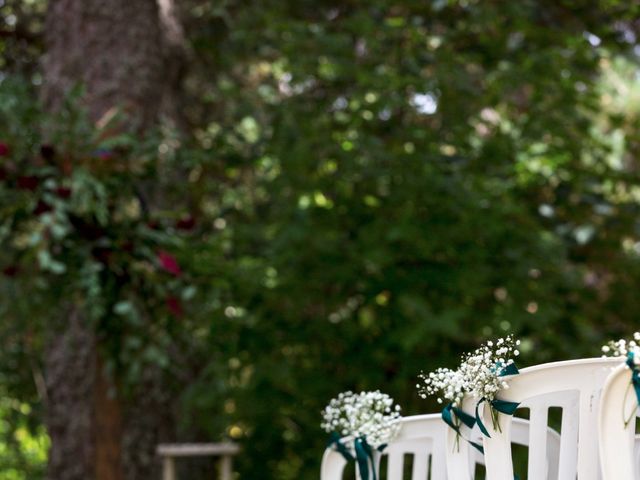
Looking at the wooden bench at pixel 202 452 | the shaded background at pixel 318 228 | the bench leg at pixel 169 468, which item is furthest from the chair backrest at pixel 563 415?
the bench leg at pixel 169 468

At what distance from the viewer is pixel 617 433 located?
4.09 ft

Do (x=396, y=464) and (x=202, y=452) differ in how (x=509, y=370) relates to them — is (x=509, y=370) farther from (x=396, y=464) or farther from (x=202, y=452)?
(x=202, y=452)

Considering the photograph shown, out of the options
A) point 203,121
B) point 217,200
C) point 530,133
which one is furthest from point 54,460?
point 530,133

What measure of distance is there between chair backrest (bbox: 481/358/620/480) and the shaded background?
1.38 metres

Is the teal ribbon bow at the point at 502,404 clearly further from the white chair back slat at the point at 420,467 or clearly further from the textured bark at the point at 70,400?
the textured bark at the point at 70,400

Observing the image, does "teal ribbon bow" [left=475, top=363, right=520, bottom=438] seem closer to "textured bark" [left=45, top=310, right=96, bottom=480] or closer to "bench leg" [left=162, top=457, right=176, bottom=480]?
"bench leg" [left=162, top=457, right=176, bottom=480]

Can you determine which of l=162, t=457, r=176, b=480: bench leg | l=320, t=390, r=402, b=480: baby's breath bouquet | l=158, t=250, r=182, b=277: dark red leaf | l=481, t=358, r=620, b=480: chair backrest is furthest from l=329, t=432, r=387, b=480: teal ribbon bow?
l=162, t=457, r=176, b=480: bench leg

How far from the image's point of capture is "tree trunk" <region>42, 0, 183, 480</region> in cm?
395

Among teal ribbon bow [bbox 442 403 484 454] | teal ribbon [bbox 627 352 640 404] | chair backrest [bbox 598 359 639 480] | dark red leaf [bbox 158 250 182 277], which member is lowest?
dark red leaf [bbox 158 250 182 277]

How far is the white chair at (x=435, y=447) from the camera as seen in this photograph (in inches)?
62.3

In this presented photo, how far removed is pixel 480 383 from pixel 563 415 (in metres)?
0.13

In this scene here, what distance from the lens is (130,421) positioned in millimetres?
4059

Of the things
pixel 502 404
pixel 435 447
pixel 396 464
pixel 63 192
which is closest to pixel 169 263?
pixel 63 192

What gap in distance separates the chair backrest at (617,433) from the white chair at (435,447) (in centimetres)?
34
